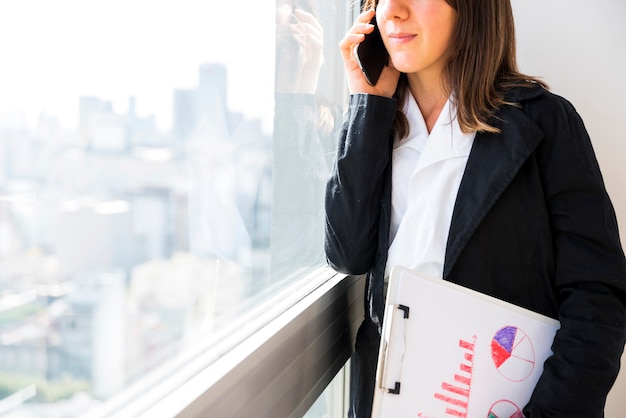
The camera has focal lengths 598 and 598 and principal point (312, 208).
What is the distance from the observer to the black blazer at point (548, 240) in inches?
40.8

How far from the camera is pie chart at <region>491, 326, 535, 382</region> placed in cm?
105

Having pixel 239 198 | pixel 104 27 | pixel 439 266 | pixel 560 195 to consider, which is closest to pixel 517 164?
pixel 560 195

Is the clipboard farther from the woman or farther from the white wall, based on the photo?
the white wall

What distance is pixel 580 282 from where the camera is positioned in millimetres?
1082

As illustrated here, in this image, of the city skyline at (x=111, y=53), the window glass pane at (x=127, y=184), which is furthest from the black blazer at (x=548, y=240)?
the city skyline at (x=111, y=53)

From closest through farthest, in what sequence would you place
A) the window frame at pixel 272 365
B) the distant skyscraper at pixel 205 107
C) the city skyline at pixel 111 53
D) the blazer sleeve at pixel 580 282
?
the city skyline at pixel 111 53
the window frame at pixel 272 365
the distant skyscraper at pixel 205 107
the blazer sleeve at pixel 580 282

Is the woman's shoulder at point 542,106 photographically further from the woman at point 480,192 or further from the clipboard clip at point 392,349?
the clipboard clip at point 392,349

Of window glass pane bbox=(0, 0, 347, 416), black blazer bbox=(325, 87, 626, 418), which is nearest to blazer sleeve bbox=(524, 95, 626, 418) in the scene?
black blazer bbox=(325, 87, 626, 418)

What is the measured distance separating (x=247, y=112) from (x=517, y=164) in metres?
0.53

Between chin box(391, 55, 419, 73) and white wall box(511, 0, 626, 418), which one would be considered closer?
chin box(391, 55, 419, 73)

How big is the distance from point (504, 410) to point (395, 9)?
78 cm

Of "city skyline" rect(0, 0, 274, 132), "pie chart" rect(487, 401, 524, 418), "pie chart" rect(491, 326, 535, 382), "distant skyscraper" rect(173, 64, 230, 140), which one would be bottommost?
"pie chart" rect(487, 401, 524, 418)

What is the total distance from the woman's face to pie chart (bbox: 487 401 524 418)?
659 millimetres

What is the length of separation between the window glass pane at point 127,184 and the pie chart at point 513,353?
477mm
